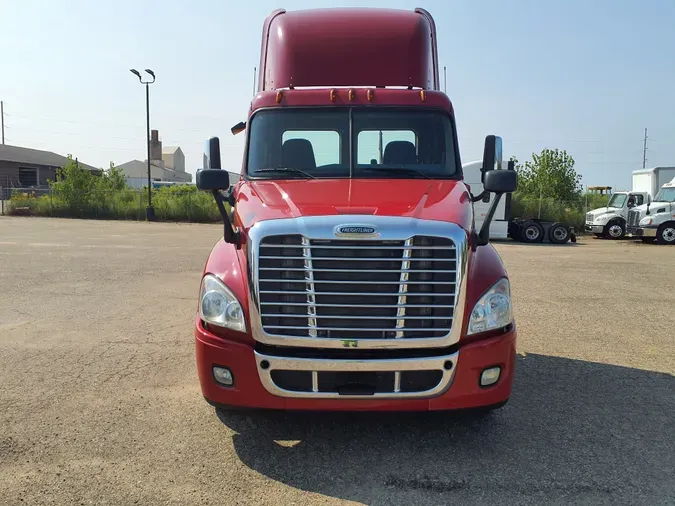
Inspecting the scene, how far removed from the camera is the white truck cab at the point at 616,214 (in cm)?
2623

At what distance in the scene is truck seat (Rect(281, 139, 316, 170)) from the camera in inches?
205

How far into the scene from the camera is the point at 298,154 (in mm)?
5285

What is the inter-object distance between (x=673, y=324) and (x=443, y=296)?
5.85 metres

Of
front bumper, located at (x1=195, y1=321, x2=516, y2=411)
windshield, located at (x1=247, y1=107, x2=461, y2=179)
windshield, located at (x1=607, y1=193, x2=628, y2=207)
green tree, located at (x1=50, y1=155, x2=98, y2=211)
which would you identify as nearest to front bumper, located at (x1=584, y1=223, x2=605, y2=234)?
windshield, located at (x1=607, y1=193, x2=628, y2=207)

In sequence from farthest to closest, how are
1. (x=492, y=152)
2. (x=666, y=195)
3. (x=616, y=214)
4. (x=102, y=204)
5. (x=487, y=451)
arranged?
1. (x=102, y=204)
2. (x=616, y=214)
3. (x=666, y=195)
4. (x=492, y=152)
5. (x=487, y=451)

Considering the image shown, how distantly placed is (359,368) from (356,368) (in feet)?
0.06

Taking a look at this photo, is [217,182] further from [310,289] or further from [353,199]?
[310,289]

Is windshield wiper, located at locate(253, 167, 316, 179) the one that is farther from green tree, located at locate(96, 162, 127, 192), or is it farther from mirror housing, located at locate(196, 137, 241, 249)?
green tree, located at locate(96, 162, 127, 192)

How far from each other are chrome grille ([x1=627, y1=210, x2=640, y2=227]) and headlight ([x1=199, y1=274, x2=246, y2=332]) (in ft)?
80.9

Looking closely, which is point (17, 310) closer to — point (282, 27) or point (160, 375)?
point (160, 375)

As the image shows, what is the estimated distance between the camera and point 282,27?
22.2 ft

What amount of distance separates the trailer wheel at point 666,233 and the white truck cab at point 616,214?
2234mm

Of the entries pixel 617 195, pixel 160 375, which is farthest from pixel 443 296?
pixel 617 195

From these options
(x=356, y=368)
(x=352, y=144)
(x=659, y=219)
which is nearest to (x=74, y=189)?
(x=659, y=219)
